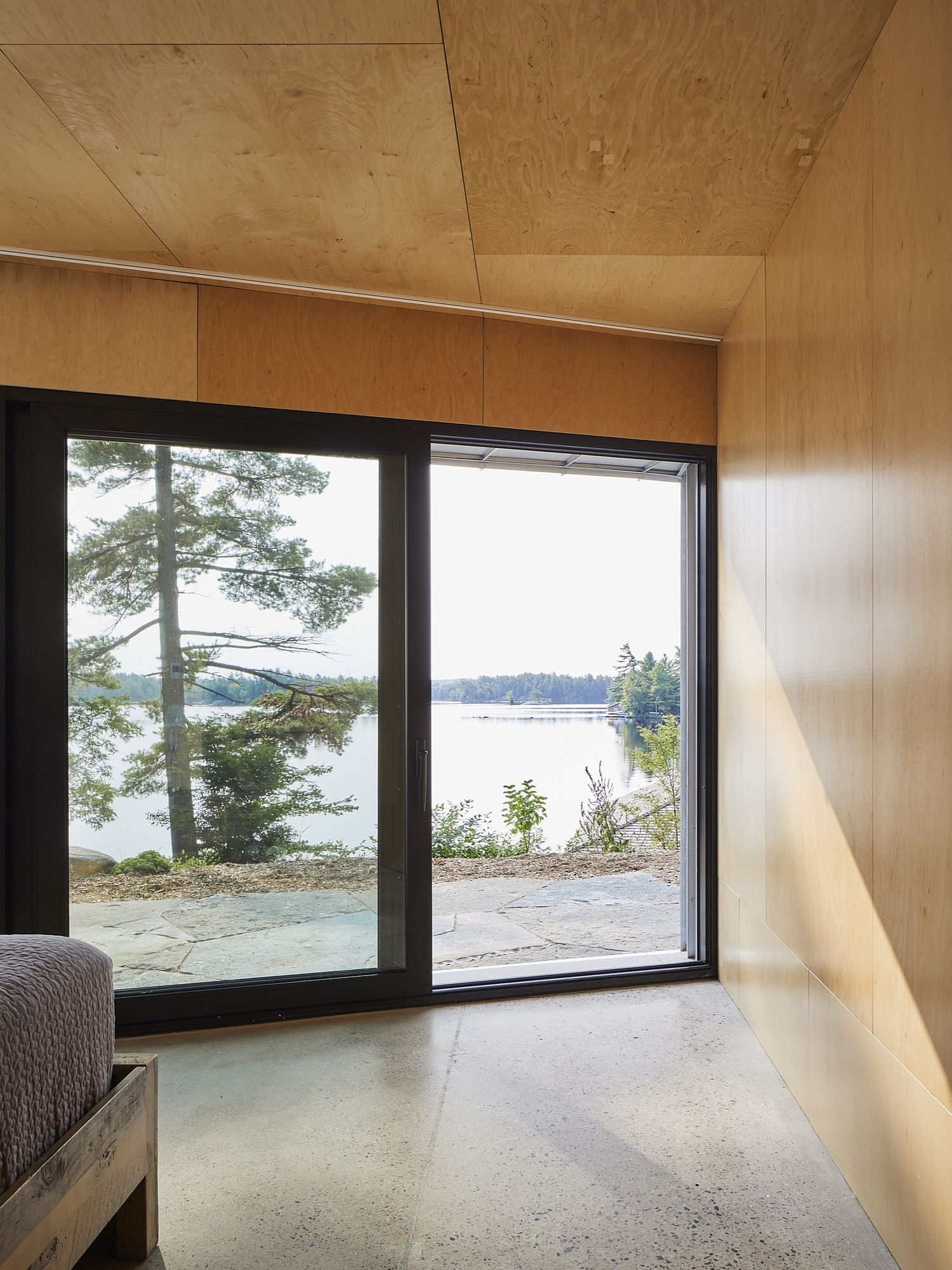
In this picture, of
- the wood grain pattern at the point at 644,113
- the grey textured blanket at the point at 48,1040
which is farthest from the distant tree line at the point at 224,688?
the wood grain pattern at the point at 644,113

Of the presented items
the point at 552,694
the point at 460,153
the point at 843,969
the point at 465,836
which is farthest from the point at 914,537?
the point at 465,836

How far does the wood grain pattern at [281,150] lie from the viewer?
6.74 ft

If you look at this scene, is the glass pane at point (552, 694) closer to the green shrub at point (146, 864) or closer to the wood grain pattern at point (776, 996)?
the wood grain pattern at point (776, 996)

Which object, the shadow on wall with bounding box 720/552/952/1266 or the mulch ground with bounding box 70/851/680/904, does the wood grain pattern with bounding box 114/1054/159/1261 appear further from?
the shadow on wall with bounding box 720/552/952/1266

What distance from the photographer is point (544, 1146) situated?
2277 millimetres

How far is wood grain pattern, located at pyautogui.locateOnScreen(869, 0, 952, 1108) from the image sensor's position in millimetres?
1649

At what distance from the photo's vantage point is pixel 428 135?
2.32 meters

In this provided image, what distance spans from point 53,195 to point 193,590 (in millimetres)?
1369

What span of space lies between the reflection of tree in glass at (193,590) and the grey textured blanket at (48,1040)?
1.35m

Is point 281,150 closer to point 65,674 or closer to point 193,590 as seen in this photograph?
point 193,590

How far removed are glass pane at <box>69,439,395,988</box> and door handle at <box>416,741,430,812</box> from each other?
17 cm

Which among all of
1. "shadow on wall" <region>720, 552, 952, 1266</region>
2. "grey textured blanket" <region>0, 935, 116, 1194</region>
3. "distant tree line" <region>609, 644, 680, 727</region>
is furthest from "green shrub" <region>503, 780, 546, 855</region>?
"grey textured blanket" <region>0, 935, 116, 1194</region>

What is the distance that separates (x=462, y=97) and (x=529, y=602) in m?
4.06

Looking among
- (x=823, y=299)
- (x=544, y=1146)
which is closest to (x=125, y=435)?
(x=823, y=299)
